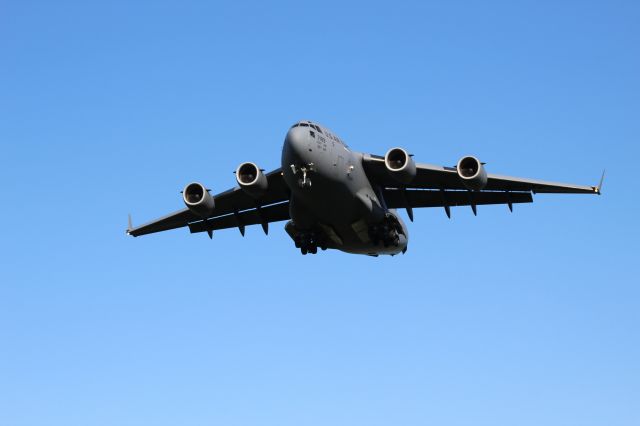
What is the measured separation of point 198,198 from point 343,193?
12.9 feet

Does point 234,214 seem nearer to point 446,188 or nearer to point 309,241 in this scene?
point 309,241

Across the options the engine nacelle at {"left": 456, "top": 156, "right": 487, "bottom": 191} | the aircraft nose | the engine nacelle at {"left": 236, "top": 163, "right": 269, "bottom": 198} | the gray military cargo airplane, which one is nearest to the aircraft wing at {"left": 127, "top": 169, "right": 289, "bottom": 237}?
the gray military cargo airplane

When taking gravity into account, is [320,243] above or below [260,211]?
below

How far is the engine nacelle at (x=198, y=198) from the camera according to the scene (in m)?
24.7

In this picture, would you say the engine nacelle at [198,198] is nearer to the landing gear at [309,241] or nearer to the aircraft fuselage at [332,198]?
the aircraft fuselage at [332,198]

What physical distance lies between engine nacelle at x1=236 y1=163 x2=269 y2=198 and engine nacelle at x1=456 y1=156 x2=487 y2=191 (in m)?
4.87

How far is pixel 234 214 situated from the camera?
28.5 meters

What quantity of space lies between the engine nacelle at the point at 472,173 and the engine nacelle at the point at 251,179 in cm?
487

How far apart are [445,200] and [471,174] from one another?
3.24 meters

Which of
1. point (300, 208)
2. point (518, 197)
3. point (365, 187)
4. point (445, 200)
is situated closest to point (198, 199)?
point (300, 208)

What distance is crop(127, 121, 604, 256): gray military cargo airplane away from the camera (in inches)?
893

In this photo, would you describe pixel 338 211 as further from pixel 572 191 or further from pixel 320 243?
pixel 572 191

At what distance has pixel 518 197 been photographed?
26.6m

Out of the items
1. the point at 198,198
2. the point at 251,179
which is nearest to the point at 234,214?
the point at 198,198
